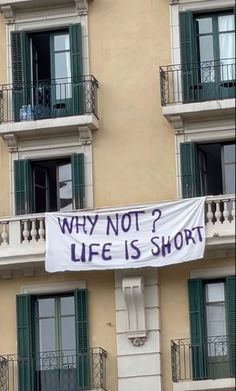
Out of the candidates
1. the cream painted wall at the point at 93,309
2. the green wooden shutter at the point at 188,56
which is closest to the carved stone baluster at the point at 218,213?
the green wooden shutter at the point at 188,56

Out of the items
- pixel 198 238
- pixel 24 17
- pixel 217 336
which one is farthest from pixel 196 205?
pixel 24 17

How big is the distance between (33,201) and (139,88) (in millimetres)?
3680

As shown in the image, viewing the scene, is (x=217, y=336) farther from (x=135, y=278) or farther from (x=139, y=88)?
(x=139, y=88)

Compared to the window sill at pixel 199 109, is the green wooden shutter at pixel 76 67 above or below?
above

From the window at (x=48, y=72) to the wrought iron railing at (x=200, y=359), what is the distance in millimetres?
6134

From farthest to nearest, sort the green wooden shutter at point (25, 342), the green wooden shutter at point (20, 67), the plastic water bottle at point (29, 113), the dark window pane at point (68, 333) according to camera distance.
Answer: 1. the green wooden shutter at point (20, 67)
2. the plastic water bottle at point (29, 113)
3. the dark window pane at point (68, 333)
4. the green wooden shutter at point (25, 342)

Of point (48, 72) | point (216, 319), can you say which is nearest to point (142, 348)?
point (216, 319)

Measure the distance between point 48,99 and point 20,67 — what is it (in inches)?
42.7

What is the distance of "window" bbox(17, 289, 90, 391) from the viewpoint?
3669cm

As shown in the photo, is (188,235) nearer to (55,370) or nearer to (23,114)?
(55,370)

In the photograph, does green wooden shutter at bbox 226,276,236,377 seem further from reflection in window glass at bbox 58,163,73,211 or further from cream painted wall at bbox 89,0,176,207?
reflection in window glass at bbox 58,163,73,211

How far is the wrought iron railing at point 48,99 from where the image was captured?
3784 centimetres

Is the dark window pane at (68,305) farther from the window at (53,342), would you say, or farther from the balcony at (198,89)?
the balcony at (198,89)

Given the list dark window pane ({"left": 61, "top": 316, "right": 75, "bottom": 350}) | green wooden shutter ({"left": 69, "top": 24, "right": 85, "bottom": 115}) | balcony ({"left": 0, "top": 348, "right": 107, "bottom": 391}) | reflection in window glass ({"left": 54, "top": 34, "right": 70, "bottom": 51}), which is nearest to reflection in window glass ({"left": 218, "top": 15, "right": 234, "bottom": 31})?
green wooden shutter ({"left": 69, "top": 24, "right": 85, "bottom": 115})
